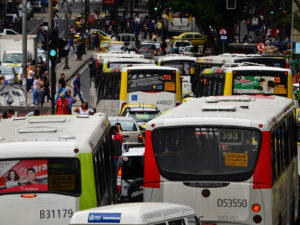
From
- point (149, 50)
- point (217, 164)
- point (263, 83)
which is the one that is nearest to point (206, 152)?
point (217, 164)

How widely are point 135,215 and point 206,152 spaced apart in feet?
12.9

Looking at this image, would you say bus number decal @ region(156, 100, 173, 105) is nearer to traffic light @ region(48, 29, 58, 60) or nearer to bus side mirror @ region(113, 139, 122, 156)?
traffic light @ region(48, 29, 58, 60)

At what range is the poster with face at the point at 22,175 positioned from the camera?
12461 mm

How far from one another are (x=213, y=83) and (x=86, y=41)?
152 ft

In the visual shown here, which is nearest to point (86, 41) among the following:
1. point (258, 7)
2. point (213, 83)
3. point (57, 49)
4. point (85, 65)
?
point (85, 65)

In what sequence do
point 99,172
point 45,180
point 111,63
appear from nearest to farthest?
point 45,180 < point 99,172 < point 111,63

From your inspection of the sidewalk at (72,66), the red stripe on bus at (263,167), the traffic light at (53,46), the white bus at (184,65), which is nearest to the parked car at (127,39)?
the sidewalk at (72,66)

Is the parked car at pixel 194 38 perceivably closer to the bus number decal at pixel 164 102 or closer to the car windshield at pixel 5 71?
the car windshield at pixel 5 71

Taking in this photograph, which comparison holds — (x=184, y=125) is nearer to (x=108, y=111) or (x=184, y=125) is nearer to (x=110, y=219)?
(x=110, y=219)

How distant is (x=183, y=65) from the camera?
4503 centimetres

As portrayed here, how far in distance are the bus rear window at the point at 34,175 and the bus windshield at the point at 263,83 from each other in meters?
16.1

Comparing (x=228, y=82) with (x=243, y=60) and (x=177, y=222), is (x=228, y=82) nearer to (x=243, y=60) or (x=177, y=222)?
(x=243, y=60)

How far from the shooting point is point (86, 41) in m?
75.8

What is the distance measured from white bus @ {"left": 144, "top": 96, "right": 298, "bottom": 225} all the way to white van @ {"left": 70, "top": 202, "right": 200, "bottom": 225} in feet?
9.19
